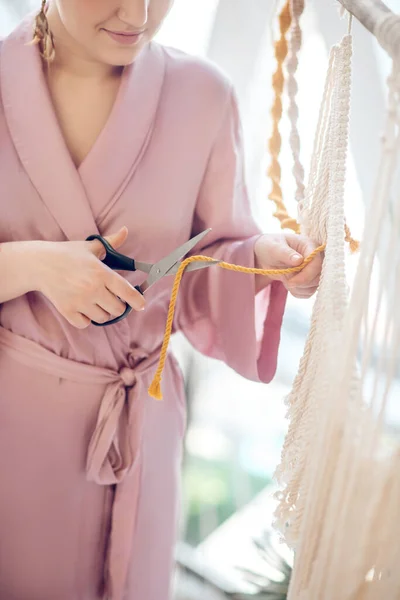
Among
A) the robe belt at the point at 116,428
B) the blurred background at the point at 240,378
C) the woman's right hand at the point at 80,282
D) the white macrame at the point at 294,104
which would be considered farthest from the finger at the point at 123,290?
the blurred background at the point at 240,378

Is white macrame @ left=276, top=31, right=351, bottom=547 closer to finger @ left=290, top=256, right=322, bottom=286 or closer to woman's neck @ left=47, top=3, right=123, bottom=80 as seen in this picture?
finger @ left=290, top=256, right=322, bottom=286

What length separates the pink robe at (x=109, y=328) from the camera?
71cm

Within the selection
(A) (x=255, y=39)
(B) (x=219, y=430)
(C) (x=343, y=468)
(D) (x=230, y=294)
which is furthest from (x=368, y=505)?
(B) (x=219, y=430)

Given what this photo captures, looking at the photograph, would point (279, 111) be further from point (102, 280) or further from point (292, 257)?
point (102, 280)

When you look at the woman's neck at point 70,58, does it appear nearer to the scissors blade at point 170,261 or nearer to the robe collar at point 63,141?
Result: the robe collar at point 63,141

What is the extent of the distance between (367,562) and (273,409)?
99 cm

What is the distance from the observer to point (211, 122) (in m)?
0.78

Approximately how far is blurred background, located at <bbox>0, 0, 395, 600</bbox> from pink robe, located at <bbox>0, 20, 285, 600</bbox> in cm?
21

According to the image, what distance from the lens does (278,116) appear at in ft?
2.54

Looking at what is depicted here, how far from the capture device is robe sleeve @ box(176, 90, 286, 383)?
2.63ft

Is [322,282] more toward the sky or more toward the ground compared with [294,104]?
more toward the ground

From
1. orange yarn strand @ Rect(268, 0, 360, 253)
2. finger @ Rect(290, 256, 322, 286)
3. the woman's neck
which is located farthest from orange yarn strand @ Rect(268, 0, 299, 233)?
the woman's neck

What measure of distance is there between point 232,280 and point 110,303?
0.20 m

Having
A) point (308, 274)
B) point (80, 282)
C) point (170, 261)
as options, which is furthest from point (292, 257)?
point (80, 282)
